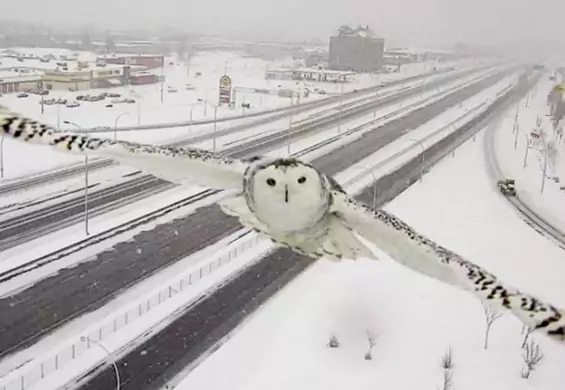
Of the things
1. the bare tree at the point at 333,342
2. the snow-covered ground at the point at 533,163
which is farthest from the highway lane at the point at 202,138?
the snow-covered ground at the point at 533,163

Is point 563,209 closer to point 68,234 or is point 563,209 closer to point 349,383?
point 349,383

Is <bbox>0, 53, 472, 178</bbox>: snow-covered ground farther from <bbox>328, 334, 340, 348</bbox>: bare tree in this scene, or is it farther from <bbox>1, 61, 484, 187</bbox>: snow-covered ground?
<bbox>328, 334, 340, 348</bbox>: bare tree

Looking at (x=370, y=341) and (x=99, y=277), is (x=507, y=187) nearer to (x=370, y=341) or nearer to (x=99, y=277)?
(x=370, y=341)

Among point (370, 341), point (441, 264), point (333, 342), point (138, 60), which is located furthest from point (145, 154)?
point (138, 60)

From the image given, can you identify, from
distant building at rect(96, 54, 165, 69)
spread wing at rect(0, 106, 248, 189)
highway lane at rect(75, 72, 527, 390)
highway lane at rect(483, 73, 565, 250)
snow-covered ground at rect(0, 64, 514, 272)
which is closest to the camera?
spread wing at rect(0, 106, 248, 189)

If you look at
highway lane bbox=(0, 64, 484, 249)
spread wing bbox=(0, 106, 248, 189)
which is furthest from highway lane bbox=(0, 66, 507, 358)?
spread wing bbox=(0, 106, 248, 189)
